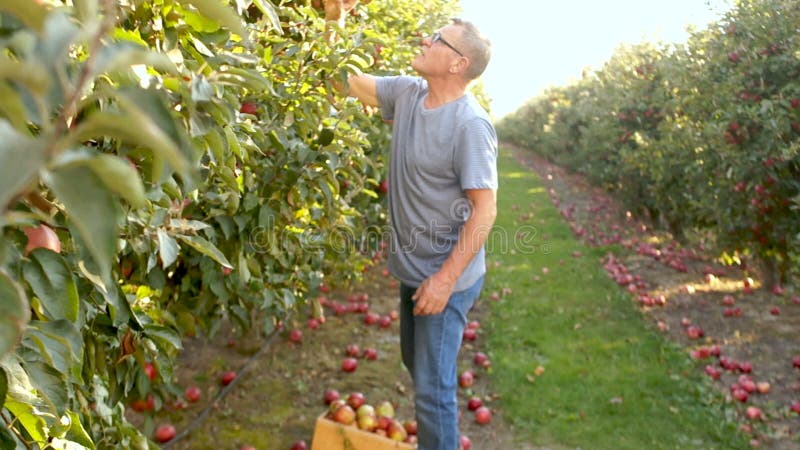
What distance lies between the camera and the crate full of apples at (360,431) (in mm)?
3322

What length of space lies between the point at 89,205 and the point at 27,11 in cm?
18

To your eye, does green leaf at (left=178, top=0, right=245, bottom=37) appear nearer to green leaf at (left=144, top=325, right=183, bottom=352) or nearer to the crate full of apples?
green leaf at (left=144, top=325, right=183, bottom=352)

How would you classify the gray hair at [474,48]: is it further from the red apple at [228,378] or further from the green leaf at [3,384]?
the red apple at [228,378]

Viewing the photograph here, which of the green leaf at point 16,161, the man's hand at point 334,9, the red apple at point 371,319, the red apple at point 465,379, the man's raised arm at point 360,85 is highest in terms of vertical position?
the green leaf at point 16,161

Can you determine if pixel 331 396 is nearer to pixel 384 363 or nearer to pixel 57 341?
pixel 384 363

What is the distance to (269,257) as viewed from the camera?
300 centimetres

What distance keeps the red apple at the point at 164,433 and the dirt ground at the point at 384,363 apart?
5 cm

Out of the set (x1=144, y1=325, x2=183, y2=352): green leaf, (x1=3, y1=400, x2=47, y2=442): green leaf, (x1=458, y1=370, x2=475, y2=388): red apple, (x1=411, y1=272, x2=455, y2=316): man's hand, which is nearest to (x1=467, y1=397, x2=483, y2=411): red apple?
(x1=458, y1=370, x2=475, y2=388): red apple

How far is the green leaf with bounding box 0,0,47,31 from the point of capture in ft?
1.84

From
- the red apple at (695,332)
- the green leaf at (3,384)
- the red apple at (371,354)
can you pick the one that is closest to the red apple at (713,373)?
the red apple at (695,332)

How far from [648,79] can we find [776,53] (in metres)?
4.21

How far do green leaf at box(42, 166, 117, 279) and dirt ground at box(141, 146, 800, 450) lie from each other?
358 centimetres

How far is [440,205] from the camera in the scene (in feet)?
9.53

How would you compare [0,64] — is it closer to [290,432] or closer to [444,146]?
[444,146]
